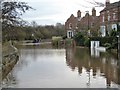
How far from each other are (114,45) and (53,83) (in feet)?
80.9

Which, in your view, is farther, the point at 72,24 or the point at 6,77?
the point at 72,24

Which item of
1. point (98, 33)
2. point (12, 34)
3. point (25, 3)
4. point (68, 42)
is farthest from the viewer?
point (68, 42)

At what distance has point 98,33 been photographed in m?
54.2

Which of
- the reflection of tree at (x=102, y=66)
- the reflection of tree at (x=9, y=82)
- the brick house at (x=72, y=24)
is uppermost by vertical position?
the brick house at (x=72, y=24)

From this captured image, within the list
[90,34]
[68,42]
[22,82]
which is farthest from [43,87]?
[68,42]

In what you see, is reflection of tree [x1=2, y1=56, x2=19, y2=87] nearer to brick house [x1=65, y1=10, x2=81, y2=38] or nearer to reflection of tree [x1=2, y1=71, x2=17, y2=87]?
reflection of tree [x1=2, y1=71, x2=17, y2=87]

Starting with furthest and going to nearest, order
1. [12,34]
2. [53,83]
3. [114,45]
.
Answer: [114,45]
[12,34]
[53,83]

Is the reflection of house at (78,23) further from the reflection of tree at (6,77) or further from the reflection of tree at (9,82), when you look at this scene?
the reflection of tree at (9,82)

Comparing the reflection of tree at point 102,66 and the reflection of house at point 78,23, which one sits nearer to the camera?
the reflection of tree at point 102,66

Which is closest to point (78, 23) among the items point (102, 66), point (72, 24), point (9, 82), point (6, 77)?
point (72, 24)

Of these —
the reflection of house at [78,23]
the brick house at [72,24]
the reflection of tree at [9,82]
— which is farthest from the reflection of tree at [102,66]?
the brick house at [72,24]

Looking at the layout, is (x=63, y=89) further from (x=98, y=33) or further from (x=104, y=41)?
(x=98, y=33)

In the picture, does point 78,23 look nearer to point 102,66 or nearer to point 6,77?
point 102,66

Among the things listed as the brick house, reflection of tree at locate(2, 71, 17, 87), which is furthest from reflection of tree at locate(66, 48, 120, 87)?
the brick house
